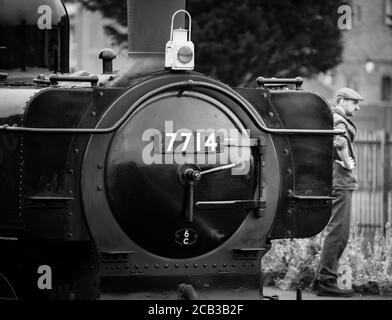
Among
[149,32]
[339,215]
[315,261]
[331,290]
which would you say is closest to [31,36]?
[149,32]

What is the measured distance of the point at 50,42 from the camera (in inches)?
335

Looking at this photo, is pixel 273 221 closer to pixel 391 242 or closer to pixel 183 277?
pixel 183 277

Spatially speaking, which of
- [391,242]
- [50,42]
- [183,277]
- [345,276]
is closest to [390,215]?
[391,242]

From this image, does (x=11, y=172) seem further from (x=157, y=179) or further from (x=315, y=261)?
(x=315, y=261)

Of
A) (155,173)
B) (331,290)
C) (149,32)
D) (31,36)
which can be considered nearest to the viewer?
(155,173)

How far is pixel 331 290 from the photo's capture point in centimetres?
984

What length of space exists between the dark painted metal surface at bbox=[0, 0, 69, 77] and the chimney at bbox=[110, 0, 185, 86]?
1.54 meters

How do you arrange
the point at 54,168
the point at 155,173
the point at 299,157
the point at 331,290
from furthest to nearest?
the point at 331,290 < the point at 299,157 < the point at 155,173 < the point at 54,168

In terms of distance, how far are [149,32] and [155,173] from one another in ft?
3.15

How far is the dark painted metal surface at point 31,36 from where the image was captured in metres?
8.26

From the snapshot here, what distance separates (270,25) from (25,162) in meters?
15.8

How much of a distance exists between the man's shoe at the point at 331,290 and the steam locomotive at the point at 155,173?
2808mm

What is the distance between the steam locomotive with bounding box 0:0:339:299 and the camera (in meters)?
6.41

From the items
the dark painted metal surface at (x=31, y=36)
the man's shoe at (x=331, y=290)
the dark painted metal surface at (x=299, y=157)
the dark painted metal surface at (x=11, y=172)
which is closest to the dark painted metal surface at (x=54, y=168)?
the dark painted metal surface at (x=11, y=172)
